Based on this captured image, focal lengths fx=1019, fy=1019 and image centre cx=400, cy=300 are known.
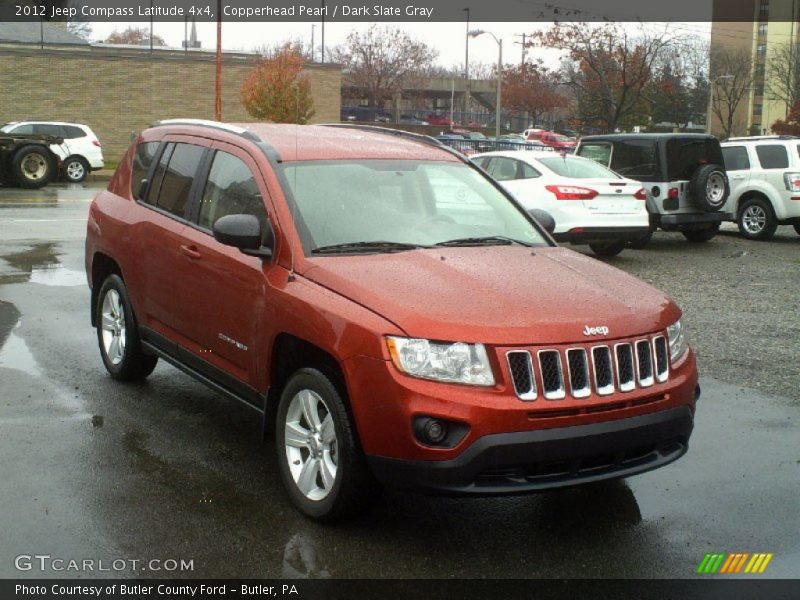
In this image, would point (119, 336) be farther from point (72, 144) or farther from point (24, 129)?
point (24, 129)

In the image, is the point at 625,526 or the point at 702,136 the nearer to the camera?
the point at 625,526

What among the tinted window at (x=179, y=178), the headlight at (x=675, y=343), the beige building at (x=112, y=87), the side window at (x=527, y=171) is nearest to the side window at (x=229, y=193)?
the tinted window at (x=179, y=178)

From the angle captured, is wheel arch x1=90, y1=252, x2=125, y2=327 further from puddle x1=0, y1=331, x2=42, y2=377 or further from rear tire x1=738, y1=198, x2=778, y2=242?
rear tire x1=738, y1=198, x2=778, y2=242

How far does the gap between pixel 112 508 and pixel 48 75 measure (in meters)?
40.2

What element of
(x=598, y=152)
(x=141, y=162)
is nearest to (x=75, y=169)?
(x=598, y=152)

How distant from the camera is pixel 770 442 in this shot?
5.99 metres

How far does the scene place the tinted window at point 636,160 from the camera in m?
16.2

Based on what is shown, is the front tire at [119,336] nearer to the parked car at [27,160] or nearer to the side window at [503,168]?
the side window at [503,168]

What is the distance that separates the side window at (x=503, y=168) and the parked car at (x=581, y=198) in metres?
0.02

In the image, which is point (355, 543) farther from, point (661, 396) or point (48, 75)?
point (48, 75)

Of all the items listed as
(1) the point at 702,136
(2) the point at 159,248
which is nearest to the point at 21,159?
(1) the point at 702,136

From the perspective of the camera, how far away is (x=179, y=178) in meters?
6.35

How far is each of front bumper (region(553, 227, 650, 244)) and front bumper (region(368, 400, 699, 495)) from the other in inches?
386

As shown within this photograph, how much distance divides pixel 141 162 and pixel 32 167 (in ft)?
68.1
